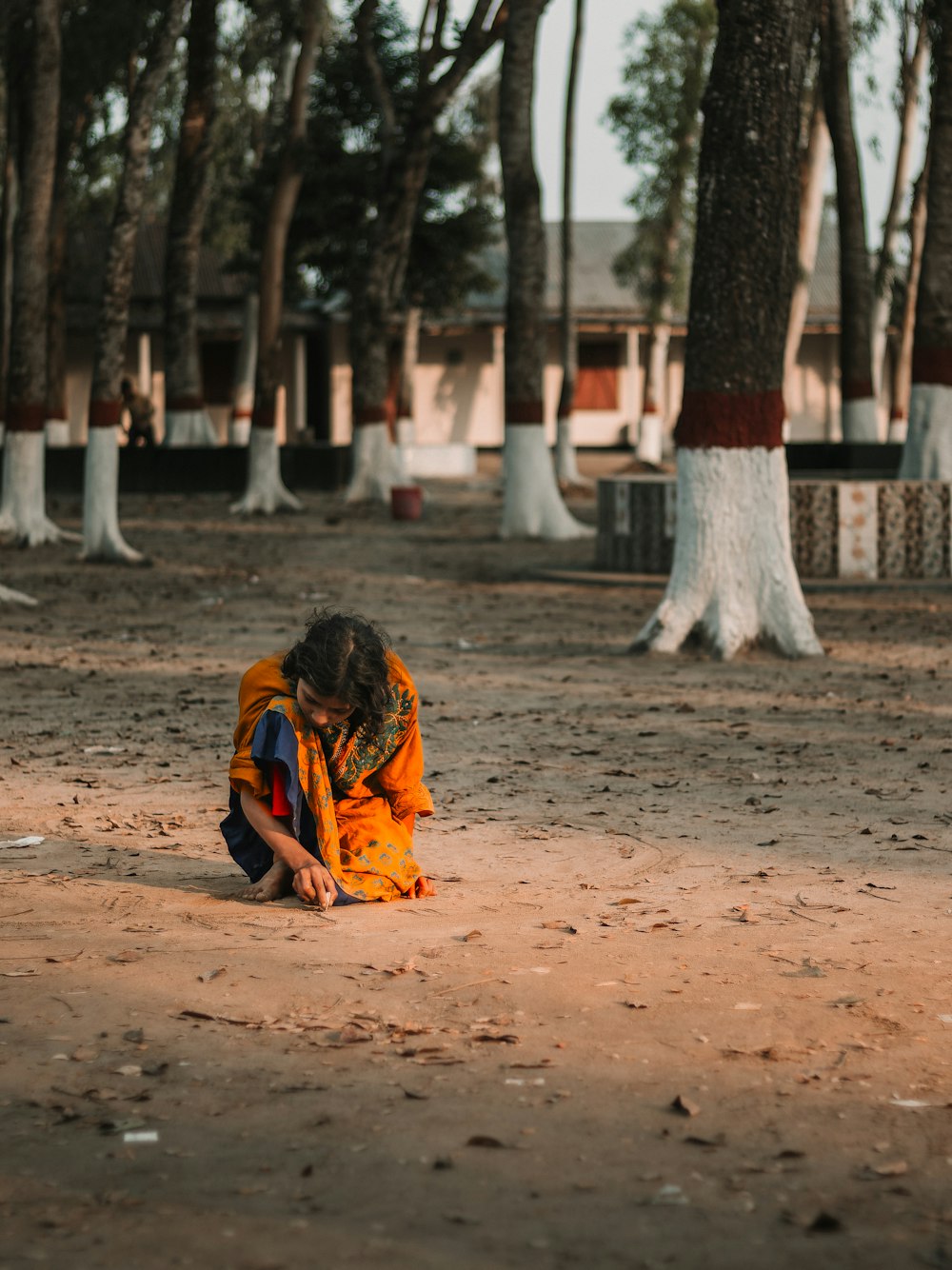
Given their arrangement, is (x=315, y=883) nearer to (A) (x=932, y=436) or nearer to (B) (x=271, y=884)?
(B) (x=271, y=884)

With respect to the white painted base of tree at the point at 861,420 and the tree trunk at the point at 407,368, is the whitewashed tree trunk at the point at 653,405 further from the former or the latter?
the white painted base of tree at the point at 861,420

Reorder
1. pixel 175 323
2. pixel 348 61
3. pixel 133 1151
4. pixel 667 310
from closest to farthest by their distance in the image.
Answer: pixel 133 1151 < pixel 175 323 < pixel 348 61 < pixel 667 310

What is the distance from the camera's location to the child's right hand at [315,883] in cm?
529

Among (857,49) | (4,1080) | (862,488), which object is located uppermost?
(857,49)

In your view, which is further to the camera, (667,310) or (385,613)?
(667,310)

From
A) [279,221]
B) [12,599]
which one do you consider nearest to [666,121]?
[279,221]

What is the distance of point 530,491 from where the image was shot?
19797 mm

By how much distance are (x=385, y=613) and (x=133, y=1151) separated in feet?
33.6

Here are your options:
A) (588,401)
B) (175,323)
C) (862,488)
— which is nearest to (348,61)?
(175,323)

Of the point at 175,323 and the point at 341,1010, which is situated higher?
the point at 175,323

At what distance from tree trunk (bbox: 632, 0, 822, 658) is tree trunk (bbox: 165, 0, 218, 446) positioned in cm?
1542

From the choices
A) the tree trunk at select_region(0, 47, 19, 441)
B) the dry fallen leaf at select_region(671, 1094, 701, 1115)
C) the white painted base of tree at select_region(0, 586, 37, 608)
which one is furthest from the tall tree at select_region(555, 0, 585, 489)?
the dry fallen leaf at select_region(671, 1094, 701, 1115)

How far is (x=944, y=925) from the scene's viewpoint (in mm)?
5270

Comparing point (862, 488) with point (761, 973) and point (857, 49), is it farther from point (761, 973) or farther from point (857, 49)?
point (857, 49)
